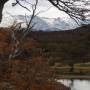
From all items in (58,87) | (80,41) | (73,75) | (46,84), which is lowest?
(80,41)

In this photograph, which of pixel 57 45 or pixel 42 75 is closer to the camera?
pixel 42 75

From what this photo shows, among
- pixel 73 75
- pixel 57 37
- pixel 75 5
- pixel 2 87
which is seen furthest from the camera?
pixel 57 37

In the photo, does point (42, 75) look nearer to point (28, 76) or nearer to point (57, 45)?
point (28, 76)

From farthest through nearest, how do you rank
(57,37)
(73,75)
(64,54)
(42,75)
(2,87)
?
(57,37) → (64,54) → (73,75) → (42,75) → (2,87)

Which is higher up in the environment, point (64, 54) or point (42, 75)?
point (42, 75)

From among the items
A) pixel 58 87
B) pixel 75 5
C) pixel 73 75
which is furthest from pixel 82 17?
pixel 73 75

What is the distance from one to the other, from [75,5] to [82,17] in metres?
0.35

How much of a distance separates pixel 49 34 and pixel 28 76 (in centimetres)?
5311

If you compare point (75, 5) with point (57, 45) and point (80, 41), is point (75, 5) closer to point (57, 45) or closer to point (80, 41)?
point (57, 45)

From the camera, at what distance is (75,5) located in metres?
7.60

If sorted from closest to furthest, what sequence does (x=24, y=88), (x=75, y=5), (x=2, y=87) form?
(x=75, y=5)
(x=2, y=87)
(x=24, y=88)

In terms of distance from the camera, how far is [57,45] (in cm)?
5925

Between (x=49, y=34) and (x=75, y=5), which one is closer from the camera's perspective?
(x=75, y=5)

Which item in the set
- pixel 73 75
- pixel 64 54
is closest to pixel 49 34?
pixel 64 54
